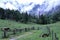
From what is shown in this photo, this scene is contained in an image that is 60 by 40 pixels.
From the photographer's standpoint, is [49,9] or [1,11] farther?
[49,9]

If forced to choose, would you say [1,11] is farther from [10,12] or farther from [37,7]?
[37,7]

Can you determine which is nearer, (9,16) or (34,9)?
(9,16)

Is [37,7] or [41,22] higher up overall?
[37,7]

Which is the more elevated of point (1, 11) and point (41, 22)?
point (1, 11)

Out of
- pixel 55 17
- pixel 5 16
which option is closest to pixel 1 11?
pixel 5 16

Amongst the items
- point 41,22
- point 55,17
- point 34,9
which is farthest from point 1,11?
point 34,9

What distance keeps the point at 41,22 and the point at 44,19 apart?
304cm

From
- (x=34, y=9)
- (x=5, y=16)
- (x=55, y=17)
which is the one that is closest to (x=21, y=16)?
(x=5, y=16)

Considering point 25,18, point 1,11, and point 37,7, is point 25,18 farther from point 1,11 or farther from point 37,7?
point 37,7

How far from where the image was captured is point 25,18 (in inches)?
4124

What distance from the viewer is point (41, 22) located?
10294cm

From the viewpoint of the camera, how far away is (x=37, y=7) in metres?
156

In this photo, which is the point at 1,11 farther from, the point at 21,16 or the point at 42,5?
the point at 42,5

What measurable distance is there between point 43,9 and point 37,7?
616 cm
